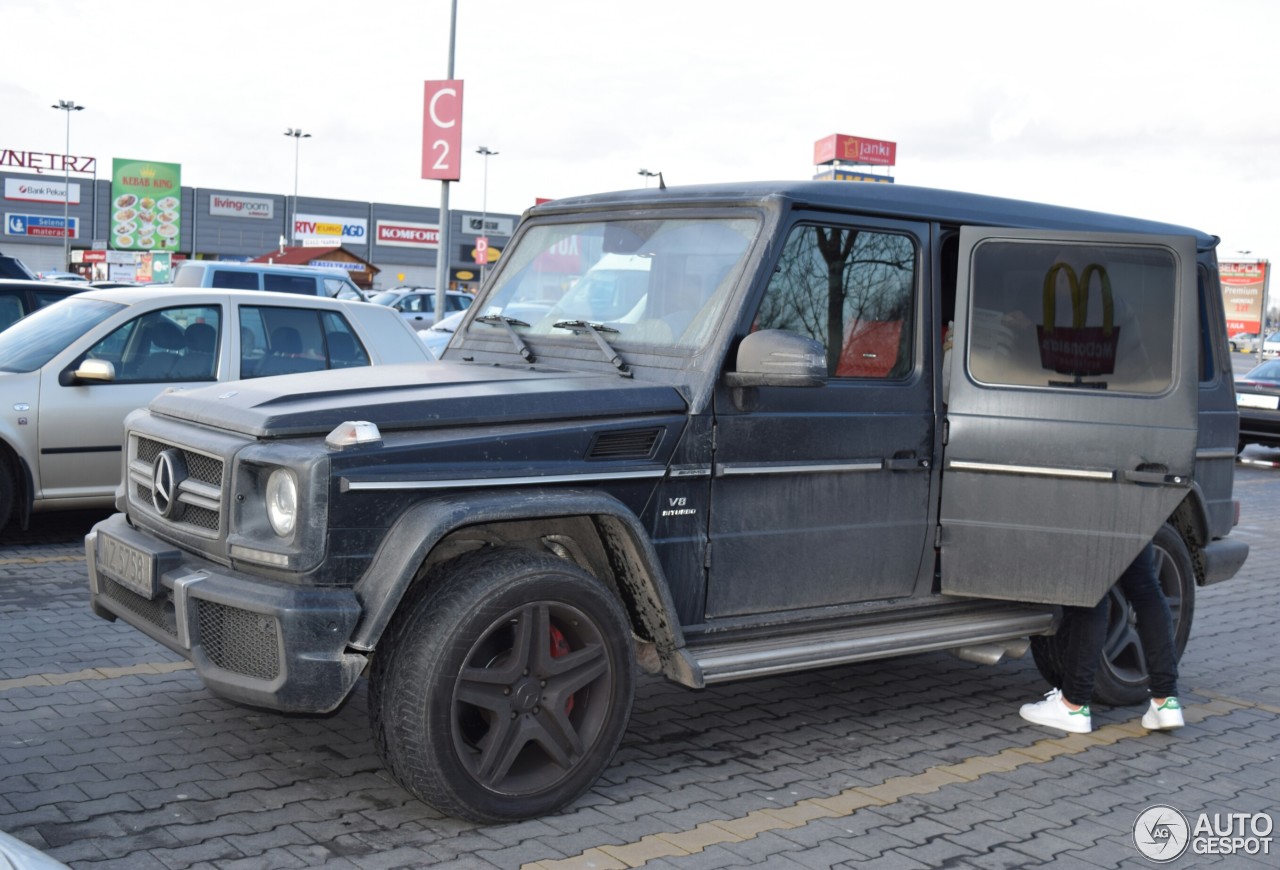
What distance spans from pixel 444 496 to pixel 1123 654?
139 inches

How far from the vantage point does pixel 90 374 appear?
Answer: 26.1 ft

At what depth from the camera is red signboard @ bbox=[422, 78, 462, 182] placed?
19172 mm

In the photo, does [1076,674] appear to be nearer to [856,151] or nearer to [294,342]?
[294,342]

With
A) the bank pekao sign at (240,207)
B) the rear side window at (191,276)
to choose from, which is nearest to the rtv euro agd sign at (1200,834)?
the rear side window at (191,276)

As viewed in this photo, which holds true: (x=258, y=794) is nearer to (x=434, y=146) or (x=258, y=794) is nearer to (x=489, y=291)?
(x=489, y=291)

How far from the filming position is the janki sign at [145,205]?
63781 mm

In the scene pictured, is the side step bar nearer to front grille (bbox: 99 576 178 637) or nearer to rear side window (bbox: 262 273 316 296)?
front grille (bbox: 99 576 178 637)

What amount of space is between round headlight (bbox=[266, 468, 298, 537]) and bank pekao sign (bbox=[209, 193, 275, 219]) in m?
74.4

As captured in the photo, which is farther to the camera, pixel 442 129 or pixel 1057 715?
pixel 442 129

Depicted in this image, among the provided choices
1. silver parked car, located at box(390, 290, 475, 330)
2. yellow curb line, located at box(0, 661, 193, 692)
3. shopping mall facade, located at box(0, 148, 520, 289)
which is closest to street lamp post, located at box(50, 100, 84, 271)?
shopping mall facade, located at box(0, 148, 520, 289)

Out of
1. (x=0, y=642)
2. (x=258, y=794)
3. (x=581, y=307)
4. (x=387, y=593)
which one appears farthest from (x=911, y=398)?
(x=0, y=642)

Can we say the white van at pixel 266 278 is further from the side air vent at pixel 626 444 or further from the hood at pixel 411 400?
the side air vent at pixel 626 444

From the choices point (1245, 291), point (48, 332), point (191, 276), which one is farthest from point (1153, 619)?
point (1245, 291)

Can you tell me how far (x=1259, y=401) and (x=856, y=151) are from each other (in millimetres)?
55762
